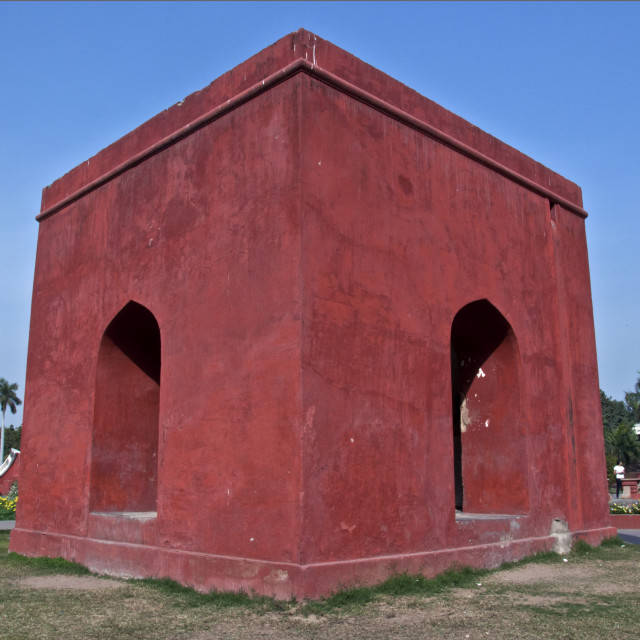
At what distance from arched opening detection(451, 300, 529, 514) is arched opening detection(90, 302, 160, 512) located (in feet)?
11.9

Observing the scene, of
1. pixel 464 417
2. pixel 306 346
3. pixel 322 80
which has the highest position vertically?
pixel 322 80

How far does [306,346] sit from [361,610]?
2068mm

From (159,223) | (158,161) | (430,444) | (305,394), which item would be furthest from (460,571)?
(158,161)

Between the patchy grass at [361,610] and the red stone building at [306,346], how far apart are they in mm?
230

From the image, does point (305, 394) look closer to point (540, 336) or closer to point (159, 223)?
point (159, 223)

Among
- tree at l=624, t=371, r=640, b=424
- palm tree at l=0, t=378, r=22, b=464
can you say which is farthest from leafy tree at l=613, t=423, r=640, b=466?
palm tree at l=0, t=378, r=22, b=464

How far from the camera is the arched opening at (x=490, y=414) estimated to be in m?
8.18

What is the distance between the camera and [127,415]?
8477 millimetres

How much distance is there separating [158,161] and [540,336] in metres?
4.94

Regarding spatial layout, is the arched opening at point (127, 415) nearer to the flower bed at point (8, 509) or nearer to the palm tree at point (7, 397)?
the flower bed at point (8, 509)

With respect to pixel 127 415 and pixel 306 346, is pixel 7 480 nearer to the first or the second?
pixel 127 415

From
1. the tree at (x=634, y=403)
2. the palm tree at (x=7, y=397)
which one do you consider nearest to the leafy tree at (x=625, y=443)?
the tree at (x=634, y=403)

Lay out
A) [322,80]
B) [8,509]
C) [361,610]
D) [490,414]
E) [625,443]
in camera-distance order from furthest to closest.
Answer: [625,443]
[8,509]
[490,414]
[322,80]
[361,610]

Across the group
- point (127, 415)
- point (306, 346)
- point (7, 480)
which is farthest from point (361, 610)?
point (7, 480)
